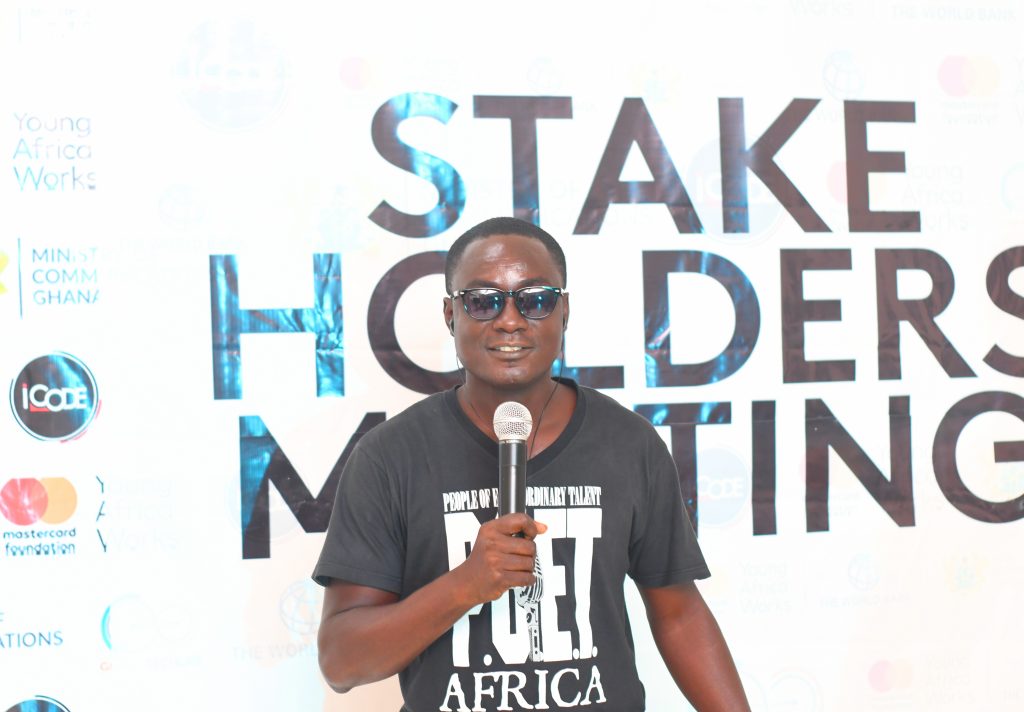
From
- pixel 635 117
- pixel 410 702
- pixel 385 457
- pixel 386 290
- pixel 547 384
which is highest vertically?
pixel 635 117

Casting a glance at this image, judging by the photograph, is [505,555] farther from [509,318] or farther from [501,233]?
[501,233]

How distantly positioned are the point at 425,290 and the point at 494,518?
99cm

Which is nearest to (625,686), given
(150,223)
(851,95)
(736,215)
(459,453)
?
(459,453)

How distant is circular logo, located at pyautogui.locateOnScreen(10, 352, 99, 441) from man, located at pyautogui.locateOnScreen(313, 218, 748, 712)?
1.06 metres

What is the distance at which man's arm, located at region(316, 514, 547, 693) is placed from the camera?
1294mm

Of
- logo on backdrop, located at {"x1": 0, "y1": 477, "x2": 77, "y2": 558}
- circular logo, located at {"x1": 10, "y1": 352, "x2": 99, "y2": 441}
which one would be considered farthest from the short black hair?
logo on backdrop, located at {"x1": 0, "y1": 477, "x2": 77, "y2": 558}

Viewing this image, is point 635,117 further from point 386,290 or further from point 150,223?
point 150,223

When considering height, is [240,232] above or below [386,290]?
above

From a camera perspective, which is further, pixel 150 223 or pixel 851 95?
pixel 851 95

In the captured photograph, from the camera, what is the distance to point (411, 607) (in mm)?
1391

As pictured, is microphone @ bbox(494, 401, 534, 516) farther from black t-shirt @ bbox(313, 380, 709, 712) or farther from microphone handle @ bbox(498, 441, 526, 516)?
black t-shirt @ bbox(313, 380, 709, 712)

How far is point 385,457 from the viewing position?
1.56m

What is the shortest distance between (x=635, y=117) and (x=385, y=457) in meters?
1.35

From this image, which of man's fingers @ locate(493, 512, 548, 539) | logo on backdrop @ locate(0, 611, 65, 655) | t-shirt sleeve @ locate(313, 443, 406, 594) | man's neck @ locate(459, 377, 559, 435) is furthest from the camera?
logo on backdrop @ locate(0, 611, 65, 655)
